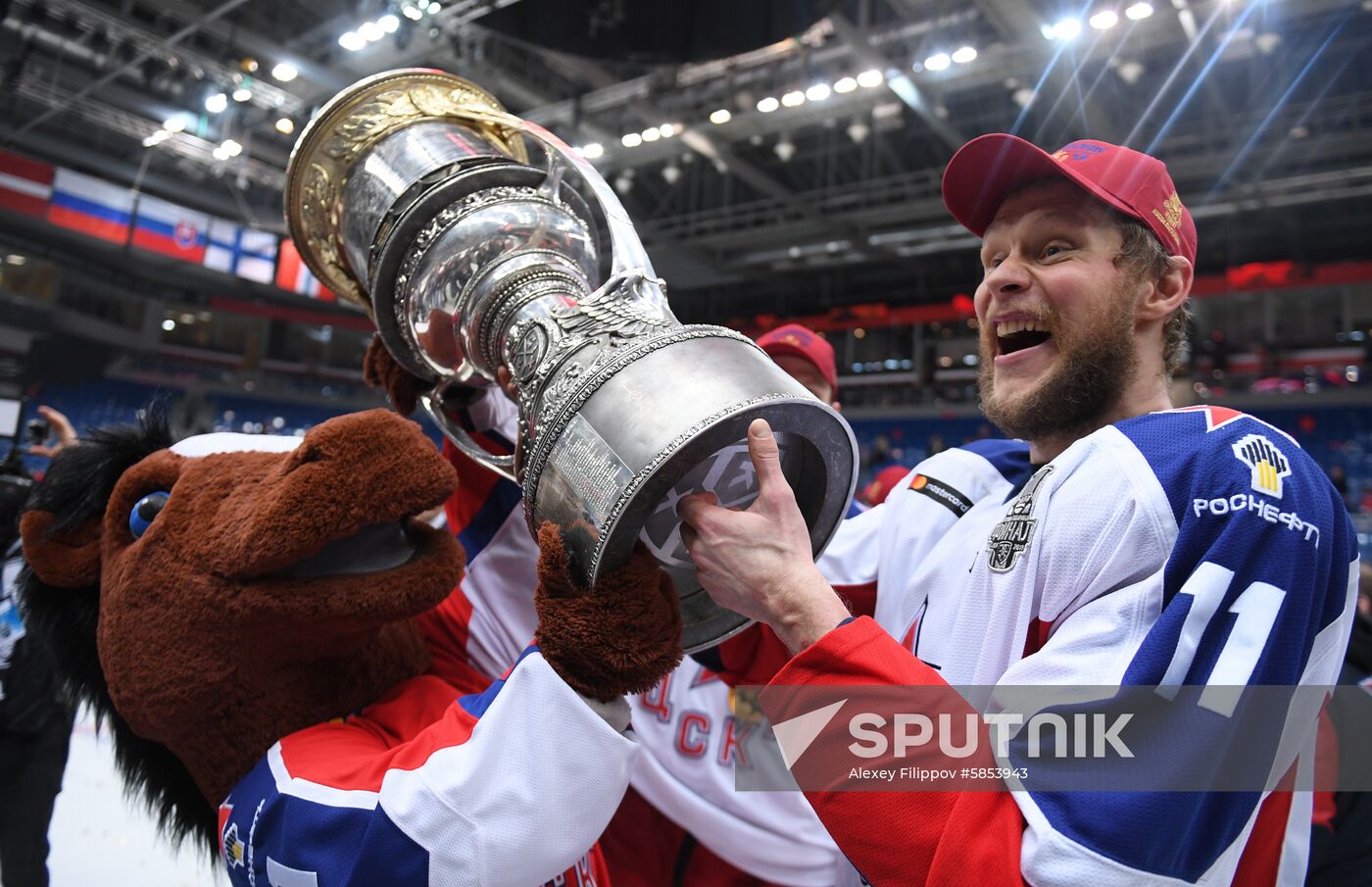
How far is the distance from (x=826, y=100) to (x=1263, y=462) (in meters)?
9.68

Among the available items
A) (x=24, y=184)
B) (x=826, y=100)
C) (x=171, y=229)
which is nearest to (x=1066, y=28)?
(x=826, y=100)

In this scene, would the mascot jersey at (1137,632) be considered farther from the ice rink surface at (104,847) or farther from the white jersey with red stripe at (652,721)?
the ice rink surface at (104,847)

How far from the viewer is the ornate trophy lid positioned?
159 centimetres

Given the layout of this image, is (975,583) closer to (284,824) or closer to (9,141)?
(284,824)

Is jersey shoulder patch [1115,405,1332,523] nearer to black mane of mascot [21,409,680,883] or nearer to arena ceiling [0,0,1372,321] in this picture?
black mane of mascot [21,409,680,883]

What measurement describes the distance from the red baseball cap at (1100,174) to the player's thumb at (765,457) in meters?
0.56

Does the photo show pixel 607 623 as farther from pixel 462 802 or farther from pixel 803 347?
pixel 803 347

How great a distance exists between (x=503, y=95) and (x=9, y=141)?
28.6 feet

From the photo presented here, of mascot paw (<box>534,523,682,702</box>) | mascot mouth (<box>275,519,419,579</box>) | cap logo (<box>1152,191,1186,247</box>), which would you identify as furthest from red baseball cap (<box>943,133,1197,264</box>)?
mascot mouth (<box>275,519,419,579</box>)

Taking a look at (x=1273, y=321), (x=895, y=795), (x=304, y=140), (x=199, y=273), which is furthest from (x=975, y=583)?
(x=199, y=273)

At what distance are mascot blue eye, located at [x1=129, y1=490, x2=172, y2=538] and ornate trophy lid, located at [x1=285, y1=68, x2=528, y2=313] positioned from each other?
0.48m

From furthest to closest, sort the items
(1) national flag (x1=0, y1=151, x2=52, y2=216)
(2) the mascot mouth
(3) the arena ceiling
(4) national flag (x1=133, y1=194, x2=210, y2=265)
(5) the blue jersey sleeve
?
(4) national flag (x1=133, y1=194, x2=210, y2=265) → (1) national flag (x1=0, y1=151, x2=52, y2=216) → (3) the arena ceiling → (2) the mascot mouth → (5) the blue jersey sleeve

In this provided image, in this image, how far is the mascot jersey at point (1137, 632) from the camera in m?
0.81

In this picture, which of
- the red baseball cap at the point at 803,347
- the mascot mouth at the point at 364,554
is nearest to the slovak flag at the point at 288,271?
the red baseball cap at the point at 803,347
